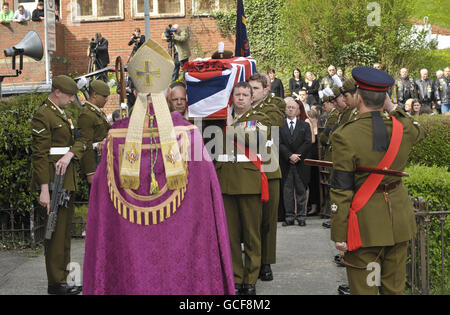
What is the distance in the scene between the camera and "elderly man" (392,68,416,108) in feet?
62.2

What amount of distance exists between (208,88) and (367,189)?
2.16 metres

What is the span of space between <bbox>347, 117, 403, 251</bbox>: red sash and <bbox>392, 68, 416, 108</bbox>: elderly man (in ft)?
49.0

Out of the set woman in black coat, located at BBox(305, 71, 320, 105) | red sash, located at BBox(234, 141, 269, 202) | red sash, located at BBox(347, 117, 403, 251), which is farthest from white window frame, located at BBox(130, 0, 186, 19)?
red sash, located at BBox(347, 117, 403, 251)

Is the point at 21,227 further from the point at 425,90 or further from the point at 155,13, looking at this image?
the point at 155,13

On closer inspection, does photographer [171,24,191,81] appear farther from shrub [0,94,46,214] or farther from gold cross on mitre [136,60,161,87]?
gold cross on mitre [136,60,161,87]

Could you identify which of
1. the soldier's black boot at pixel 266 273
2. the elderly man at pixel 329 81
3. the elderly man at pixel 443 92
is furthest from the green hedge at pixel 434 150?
the elderly man at pixel 443 92

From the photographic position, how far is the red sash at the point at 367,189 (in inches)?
179

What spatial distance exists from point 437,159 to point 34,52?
21.9ft

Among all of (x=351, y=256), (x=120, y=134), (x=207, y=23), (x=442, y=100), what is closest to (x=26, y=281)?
(x=120, y=134)

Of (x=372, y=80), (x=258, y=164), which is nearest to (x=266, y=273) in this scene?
(x=258, y=164)

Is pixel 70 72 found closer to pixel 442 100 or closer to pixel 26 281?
pixel 442 100

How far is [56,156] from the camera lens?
21.0ft

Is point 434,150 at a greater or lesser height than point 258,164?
lesser

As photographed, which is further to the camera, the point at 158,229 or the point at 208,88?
the point at 208,88
